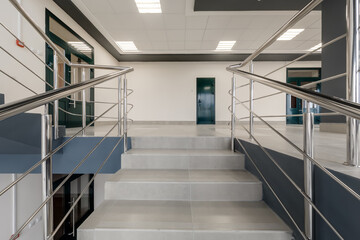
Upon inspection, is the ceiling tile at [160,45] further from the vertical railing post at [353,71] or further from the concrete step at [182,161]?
the vertical railing post at [353,71]

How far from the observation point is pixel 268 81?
1228 millimetres

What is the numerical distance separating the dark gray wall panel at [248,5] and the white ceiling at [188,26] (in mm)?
199

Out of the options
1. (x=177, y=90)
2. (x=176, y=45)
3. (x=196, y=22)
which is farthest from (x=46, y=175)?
(x=177, y=90)

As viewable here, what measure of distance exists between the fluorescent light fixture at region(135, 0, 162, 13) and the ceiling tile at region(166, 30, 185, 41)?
1.17 meters

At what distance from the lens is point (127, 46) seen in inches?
276

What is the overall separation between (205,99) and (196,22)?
12.5ft

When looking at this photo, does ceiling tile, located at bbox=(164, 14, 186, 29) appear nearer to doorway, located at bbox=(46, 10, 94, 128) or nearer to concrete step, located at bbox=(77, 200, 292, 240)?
doorway, located at bbox=(46, 10, 94, 128)

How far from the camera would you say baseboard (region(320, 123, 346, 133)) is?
10.9ft

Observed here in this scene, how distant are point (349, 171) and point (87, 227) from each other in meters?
1.41

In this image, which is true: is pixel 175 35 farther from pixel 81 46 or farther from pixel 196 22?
pixel 81 46

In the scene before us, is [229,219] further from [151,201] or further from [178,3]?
[178,3]

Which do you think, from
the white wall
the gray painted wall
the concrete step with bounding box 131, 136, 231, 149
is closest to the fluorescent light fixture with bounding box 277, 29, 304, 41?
the gray painted wall

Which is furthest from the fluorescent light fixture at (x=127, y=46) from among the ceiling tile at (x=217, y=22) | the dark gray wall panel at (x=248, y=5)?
the dark gray wall panel at (x=248, y=5)

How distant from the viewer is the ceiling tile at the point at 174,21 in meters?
4.86
